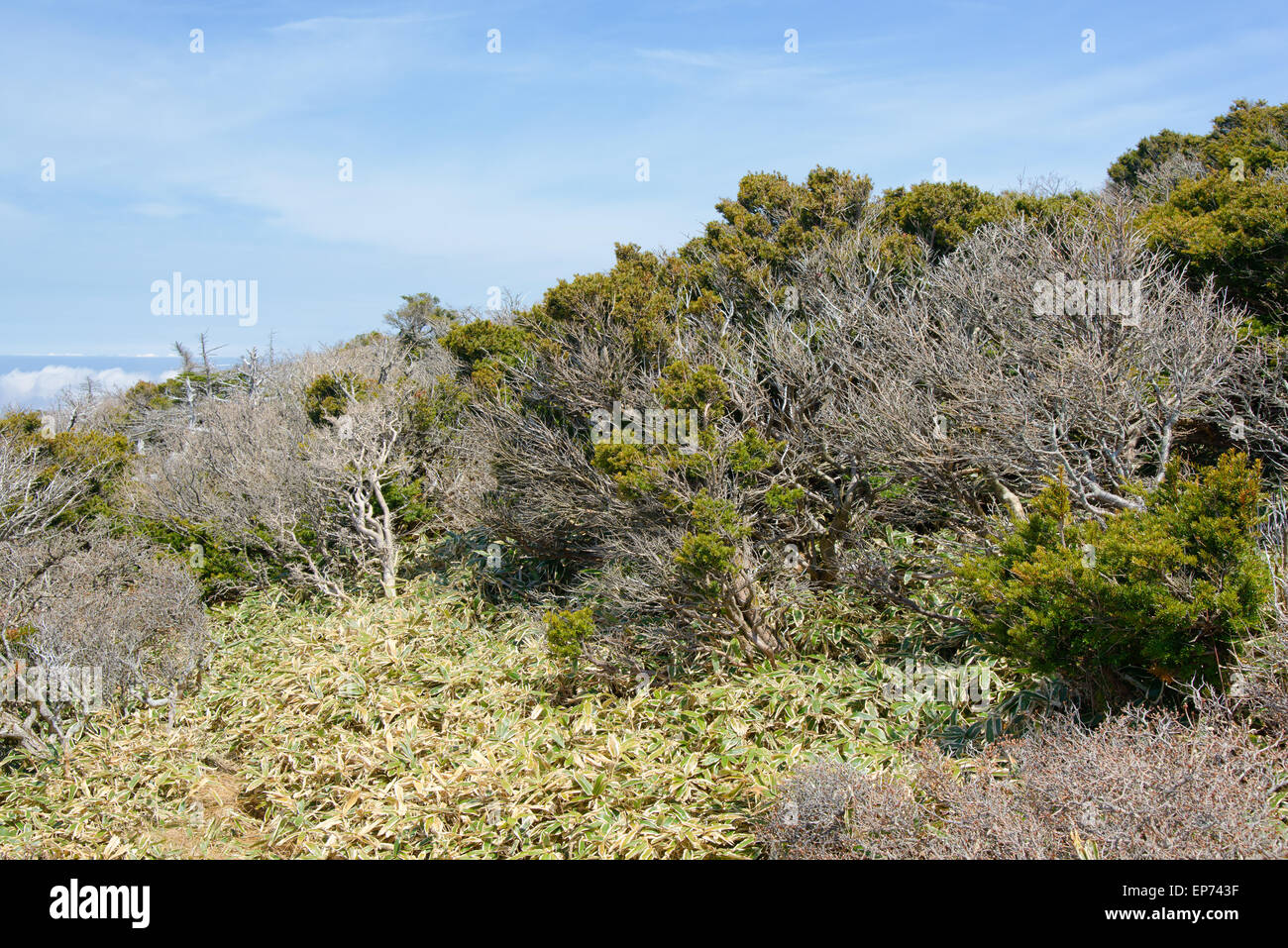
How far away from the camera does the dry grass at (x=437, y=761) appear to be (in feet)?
20.9

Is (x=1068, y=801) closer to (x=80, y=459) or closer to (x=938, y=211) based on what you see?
(x=938, y=211)

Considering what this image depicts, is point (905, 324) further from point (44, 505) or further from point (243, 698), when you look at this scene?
point (44, 505)

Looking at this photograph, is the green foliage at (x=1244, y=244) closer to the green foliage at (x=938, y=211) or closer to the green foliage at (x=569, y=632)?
the green foliage at (x=938, y=211)

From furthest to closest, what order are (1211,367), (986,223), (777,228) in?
(777,228) → (986,223) → (1211,367)

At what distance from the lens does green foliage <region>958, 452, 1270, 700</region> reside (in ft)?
15.4

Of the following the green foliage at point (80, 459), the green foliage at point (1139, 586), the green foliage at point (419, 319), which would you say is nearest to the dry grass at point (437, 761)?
the green foliage at point (1139, 586)

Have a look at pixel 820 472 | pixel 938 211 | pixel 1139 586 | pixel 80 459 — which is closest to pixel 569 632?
pixel 820 472

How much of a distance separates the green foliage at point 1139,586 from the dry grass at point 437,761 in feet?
5.67

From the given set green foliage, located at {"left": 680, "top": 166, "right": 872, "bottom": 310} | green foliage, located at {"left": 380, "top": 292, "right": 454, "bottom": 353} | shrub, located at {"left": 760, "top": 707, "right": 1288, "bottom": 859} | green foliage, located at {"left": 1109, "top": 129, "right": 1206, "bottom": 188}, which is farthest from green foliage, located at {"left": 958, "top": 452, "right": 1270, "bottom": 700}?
green foliage, located at {"left": 380, "top": 292, "right": 454, "bottom": 353}

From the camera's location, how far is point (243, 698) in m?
9.94

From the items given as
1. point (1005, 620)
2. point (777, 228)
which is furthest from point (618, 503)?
point (777, 228)

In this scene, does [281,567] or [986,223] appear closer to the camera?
[986,223]

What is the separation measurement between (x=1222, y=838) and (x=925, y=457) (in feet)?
13.9
